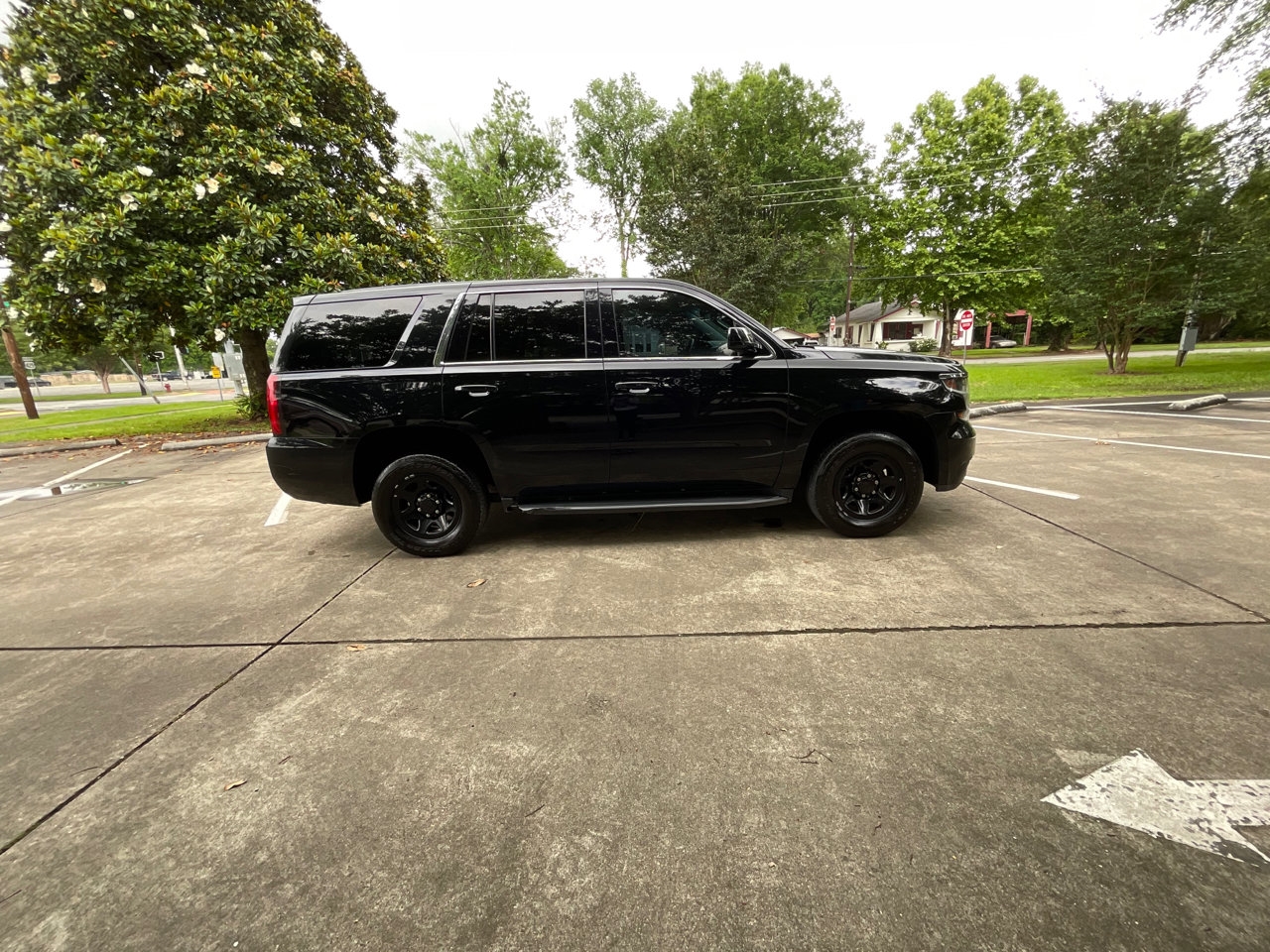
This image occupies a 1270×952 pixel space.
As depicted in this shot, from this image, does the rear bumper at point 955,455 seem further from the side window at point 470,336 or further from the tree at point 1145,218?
the tree at point 1145,218

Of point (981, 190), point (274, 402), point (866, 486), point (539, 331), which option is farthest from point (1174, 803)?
point (981, 190)

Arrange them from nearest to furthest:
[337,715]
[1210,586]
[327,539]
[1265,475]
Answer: [337,715] < [1210,586] < [327,539] < [1265,475]

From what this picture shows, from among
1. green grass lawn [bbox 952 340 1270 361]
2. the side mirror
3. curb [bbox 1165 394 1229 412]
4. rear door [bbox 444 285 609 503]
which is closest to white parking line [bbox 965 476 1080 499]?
the side mirror

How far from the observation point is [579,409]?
3.92 metres

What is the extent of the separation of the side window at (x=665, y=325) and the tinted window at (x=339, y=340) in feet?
5.32

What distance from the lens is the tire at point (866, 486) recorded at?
407 cm

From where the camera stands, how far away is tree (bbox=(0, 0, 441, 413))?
30.0 ft

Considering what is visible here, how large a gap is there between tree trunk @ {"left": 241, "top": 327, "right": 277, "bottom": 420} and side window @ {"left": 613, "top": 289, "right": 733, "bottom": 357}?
10802 mm

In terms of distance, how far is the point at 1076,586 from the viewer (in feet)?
10.6

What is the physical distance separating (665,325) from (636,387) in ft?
1.81

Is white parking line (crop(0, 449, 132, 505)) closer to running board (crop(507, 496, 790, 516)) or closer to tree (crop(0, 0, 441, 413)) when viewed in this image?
tree (crop(0, 0, 441, 413))

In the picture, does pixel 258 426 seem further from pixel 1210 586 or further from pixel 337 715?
pixel 1210 586

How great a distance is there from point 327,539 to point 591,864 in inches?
157

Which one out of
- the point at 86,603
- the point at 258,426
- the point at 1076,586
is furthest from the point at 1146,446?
the point at 258,426
